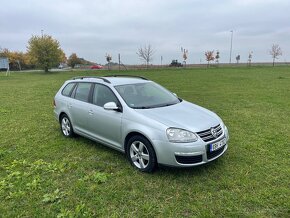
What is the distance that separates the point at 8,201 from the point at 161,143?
7.16 ft

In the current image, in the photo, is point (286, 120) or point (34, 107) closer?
point (286, 120)

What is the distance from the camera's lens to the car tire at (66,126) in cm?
573

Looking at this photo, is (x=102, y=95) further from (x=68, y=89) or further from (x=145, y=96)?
(x=68, y=89)

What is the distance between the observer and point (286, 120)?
7.12m

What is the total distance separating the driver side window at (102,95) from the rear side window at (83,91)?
242 millimetres

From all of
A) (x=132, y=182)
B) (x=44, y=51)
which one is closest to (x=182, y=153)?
(x=132, y=182)

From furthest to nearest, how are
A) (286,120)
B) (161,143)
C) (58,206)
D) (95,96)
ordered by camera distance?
(286,120) < (95,96) < (161,143) < (58,206)

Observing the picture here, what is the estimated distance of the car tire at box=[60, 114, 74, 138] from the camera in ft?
18.8

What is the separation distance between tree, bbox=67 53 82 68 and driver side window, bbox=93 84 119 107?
70979mm

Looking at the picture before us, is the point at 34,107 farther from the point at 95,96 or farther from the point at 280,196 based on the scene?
the point at 280,196

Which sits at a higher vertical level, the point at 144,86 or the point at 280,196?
the point at 144,86

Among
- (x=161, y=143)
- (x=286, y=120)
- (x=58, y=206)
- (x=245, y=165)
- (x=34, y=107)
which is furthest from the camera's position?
(x=34, y=107)

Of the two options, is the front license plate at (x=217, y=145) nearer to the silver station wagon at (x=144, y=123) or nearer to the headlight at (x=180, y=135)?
the silver station wagon at (x=144, y=123)

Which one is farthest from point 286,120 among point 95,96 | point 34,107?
point 34,107
